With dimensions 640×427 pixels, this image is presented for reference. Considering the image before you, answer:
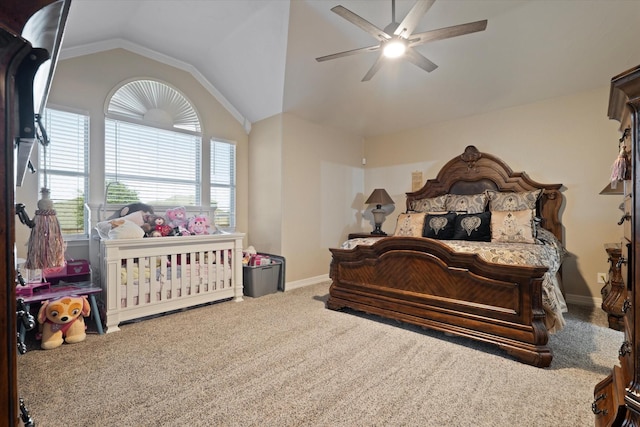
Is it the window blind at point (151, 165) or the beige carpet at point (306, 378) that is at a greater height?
the window blind at point (151, 165)

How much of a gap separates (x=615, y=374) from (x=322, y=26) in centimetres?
341

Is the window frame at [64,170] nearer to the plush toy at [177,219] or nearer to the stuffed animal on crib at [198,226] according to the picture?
the plush toy at [177,219]

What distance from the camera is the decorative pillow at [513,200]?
3.39 meters

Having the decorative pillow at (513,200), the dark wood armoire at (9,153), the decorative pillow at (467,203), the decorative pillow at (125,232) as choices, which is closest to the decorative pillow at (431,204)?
the decorative pillow at (467,203)

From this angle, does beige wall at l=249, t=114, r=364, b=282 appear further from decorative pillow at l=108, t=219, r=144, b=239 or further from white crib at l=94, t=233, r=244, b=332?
decorative pillow at l=108, t=219, r=144, b=239

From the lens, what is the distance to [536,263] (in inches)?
87.9

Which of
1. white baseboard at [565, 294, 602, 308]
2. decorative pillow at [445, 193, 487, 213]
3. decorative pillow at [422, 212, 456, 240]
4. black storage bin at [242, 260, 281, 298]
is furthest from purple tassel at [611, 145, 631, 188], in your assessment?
black storage bin at [242, 260, 281, 298]

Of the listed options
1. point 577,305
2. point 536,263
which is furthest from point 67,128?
point 577,305

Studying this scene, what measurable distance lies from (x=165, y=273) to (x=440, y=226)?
9.63 ft

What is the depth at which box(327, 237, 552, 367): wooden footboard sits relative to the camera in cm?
202

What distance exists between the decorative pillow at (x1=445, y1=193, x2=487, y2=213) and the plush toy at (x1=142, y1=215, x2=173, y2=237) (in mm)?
3390

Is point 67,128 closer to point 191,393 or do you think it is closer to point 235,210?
point 235,210

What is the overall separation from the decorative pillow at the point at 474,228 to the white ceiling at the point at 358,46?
164 cm

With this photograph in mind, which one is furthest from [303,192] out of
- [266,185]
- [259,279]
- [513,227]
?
[513,227]
